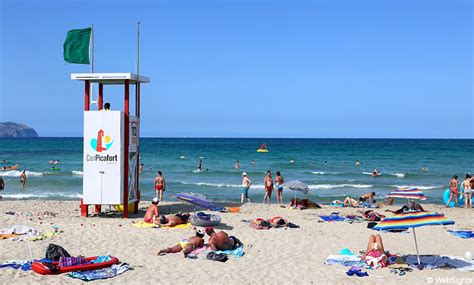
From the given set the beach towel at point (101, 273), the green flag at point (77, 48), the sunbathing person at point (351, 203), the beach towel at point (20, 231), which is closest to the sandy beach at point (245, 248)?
the beach towel at point (101, 273)

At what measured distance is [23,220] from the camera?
14.8m

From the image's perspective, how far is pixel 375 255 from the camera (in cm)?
1059

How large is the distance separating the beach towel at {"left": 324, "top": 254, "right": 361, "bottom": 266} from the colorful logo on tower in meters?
7.34

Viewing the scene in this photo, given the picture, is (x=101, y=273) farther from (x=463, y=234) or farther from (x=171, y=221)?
(x=463, y=234)

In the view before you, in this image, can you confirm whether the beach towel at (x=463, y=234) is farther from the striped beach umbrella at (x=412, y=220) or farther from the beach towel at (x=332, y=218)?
the striped beach umbrella at (x=412, y=220)

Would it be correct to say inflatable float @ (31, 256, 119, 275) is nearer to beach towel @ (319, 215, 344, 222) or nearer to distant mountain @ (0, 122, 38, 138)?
beach towel @ (319, 215, 344, 222)

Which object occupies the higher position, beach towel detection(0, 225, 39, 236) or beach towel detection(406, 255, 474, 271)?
beach towel detection(0, 225, 39, 236)

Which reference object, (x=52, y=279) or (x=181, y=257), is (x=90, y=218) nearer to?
(x=181, y=257)

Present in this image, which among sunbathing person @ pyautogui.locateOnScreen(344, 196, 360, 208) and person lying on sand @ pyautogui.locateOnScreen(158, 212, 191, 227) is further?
sunbathing person @ pyautogui.locateOnScreen(344, 196, 360, 208)

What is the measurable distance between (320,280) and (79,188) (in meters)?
21.7

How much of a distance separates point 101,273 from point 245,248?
3751 millimetres

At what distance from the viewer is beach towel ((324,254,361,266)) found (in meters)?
10.7

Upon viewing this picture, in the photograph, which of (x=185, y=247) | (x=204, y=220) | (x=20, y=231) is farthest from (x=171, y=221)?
(x=20, y=231)

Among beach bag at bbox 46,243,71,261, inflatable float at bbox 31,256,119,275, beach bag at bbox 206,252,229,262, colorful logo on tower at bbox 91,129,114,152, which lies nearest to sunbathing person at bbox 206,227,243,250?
beach bag at bbox 206,252,229,262
